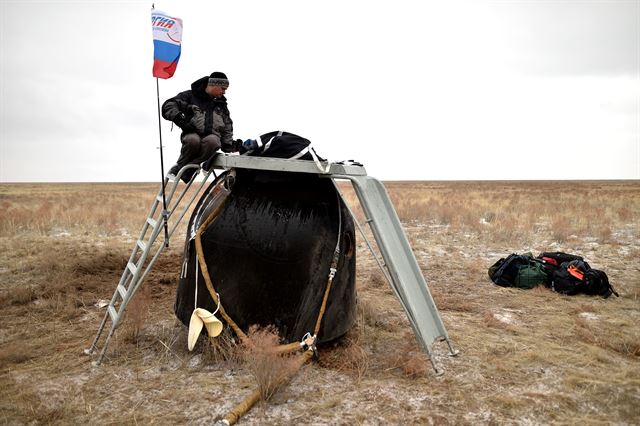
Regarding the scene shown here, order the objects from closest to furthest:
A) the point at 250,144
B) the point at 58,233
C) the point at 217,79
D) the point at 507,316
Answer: the point at 250,144
the point at 217,79
the point at 507,316
the point at 58,233

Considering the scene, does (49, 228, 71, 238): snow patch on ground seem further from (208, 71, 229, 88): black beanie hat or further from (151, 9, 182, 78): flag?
(151, 9, 182, 78): flag

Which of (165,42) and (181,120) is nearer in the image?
(165,42)

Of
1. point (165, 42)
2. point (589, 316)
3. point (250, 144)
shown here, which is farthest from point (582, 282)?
point (165, 42)

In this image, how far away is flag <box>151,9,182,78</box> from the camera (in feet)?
16.3

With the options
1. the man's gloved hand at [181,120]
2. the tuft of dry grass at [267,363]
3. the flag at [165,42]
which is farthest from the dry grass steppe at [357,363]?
the flag at [165,42]

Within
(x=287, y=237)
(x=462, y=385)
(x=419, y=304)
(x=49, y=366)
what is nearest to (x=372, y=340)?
(x=419, y=304)

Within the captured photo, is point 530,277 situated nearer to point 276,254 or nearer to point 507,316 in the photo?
point 507,316

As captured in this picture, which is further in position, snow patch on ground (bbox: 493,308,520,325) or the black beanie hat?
snow patch on ground (bbox: 493,308,520,325)

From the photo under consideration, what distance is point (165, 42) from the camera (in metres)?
5.07

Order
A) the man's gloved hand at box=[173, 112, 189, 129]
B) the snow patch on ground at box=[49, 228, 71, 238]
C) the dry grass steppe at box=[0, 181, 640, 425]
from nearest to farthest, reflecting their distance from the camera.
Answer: the dry grass steppe at box=[0, 181, 640, 425] → the man's gloved hand at box=[173, 112, 189, 129] → the snow patch on ground at box=[49, 228, 71, 238]

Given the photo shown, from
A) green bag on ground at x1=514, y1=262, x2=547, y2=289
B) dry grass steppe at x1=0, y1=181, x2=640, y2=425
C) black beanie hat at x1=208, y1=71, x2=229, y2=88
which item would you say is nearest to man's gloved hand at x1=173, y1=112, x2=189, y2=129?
black beanie hat at x1=208, y1=71, x2=229, y2=88

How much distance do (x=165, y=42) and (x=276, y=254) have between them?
272 centimetres

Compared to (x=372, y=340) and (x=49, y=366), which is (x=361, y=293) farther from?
(x=49, y=366)

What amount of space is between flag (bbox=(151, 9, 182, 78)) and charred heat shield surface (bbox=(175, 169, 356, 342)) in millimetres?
1422
